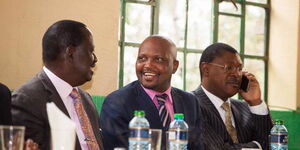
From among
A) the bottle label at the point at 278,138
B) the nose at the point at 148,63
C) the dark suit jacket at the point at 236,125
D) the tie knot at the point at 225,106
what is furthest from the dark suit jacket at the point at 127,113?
the tie knot at the point at 225,106

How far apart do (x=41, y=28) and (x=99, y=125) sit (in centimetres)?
138

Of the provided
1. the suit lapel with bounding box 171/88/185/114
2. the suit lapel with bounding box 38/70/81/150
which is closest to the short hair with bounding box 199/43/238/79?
the suit lapel with bounding box 171/88/185/114

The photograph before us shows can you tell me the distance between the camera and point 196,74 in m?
6.52

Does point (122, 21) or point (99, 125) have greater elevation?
point (122, 21)

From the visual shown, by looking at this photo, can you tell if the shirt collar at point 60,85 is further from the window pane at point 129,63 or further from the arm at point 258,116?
the window pane at point 129,63

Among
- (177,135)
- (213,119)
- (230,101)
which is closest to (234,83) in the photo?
(230,101)

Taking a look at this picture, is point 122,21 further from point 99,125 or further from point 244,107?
point 99,125

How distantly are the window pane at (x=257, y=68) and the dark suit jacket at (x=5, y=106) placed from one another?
13.2 ft

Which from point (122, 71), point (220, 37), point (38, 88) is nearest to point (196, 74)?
point (220, 37)

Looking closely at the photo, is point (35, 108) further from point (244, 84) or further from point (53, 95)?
point (244, 84)

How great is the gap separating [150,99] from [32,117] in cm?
85

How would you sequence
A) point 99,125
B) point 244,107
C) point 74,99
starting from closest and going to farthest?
point 74,99, point 99,125, point 244,107

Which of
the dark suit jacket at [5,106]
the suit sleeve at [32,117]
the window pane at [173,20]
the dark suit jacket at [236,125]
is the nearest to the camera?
the dark suit jacket at [5,106]

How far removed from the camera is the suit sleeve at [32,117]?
11.0 ft
